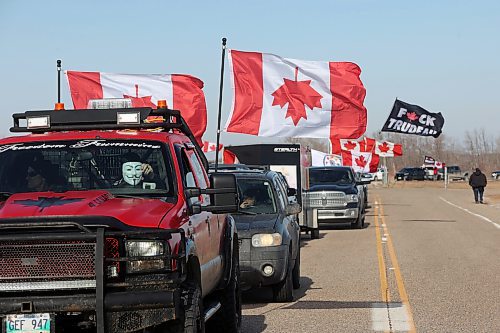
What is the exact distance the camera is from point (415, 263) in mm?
16672

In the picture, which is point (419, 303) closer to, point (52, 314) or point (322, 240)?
point (52, 314)

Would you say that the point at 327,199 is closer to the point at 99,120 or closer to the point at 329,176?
the point at 329,176

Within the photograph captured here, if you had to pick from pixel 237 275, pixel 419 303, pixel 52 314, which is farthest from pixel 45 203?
pixel 419 303

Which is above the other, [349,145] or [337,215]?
[349,145]

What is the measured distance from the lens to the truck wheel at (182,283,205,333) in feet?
21.3

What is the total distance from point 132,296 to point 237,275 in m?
3.41

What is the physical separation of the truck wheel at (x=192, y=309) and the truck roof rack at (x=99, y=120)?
188 cm

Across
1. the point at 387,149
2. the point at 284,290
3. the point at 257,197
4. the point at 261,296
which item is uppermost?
the point at 387,149

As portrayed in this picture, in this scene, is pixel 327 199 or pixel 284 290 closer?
pixel 284 290

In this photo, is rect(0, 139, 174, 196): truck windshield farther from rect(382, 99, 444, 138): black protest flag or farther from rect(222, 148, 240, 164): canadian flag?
rect(382, 99, 444, 138): black protest flag

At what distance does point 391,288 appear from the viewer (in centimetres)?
1318

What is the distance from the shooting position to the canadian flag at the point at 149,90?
719 inches

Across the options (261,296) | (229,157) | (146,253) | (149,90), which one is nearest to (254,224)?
(261,296)

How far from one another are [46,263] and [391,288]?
784cm
